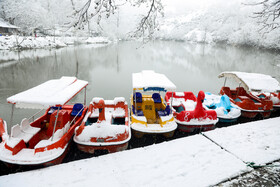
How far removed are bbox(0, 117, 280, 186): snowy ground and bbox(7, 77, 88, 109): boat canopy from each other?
184cm

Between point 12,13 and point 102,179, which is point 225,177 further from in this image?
point 12,13

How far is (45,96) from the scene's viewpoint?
5.14 meters

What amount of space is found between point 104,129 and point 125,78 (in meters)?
12.8

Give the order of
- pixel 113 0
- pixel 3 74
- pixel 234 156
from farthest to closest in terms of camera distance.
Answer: pixel 3 74
pixel 234 156
pixel 113 0

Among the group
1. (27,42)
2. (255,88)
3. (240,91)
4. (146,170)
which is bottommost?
(146,170)

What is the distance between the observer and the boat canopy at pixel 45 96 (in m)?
4.82

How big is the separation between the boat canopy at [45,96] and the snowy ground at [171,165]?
1838mm

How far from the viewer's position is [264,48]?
145 ft

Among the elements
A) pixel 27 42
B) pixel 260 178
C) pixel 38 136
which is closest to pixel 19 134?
pixel 38 136

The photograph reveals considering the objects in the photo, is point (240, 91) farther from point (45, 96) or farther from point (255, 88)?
point (45, 96)

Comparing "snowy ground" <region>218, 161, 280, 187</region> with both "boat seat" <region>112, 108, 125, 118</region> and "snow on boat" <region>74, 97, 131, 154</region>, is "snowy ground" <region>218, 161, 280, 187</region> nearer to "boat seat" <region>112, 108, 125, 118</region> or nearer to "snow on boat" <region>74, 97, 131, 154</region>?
"snow on boat" <region>74, 97, 131, 154</region>

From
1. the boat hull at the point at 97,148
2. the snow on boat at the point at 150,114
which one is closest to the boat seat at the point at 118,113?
the snow on boat at the point at 150,114

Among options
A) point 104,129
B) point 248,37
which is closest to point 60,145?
point 104,129

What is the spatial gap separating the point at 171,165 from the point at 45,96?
4.31 m
